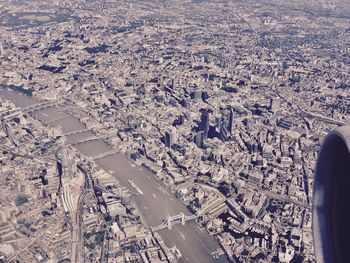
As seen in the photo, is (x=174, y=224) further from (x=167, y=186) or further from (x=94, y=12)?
(x=94, y=12)

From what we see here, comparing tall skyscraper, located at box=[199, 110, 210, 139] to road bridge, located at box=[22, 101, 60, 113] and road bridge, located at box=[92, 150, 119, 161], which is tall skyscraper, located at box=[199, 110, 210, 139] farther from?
road bridge, located at box=[22, 101, 60, 113]

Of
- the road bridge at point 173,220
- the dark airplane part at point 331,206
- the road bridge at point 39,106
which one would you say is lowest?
the road bridge at point 173,220

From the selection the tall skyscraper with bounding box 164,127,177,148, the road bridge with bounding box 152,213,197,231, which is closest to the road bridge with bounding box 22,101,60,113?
the tall skyscraper with bounding box 164,127,177,148

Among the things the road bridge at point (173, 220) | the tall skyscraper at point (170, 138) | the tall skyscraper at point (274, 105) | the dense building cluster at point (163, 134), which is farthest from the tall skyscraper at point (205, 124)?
the road bridge at point (173, 220)

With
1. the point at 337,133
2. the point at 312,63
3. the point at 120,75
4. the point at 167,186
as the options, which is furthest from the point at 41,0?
the point at 337,133

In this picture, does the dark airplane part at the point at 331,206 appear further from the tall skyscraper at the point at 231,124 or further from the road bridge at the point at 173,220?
the tall skyscraper at the point at 231,124

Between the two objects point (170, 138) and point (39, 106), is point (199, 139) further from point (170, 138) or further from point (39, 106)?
point (39, 106)
